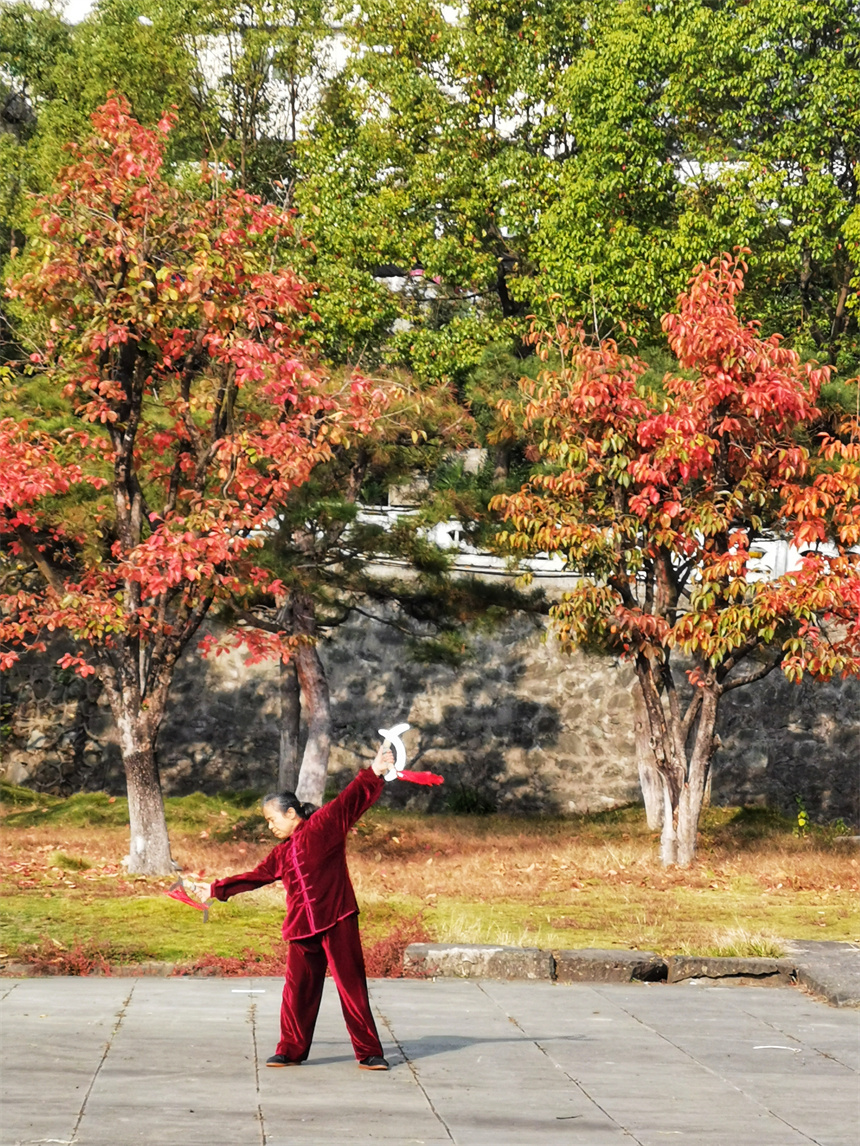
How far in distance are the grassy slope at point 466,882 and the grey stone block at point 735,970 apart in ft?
0.95

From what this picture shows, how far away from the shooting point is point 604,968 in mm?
9398

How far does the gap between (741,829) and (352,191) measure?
39.5 feet

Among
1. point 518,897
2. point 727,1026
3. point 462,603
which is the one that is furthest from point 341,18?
point 727,1026

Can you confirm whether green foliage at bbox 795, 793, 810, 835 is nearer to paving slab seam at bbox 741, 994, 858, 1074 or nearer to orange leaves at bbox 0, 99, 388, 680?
orange leaves at bbox 0, 99, 388, 680

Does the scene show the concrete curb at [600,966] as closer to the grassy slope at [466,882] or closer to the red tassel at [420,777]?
the grassy slope at [466,882]

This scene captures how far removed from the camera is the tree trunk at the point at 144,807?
1366 cm

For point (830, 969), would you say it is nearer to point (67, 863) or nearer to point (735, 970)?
point (735, 970)

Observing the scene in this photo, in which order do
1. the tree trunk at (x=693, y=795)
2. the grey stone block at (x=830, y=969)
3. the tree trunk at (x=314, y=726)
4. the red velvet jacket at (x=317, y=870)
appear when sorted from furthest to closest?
1. the tree trunk at (x=314, y=726)
2. the tree trunk at (x=693, y=795)
3. the grey stone block at (x=830, y=969)
4. the red velvet jacket at (x=317, y=870)

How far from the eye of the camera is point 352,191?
2269cm

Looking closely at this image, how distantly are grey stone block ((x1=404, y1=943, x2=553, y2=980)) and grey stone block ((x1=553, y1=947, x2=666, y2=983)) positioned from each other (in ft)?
0.33

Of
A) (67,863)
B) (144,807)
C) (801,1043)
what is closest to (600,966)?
(801,1043)

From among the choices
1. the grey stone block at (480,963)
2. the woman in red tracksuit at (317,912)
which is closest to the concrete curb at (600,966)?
the grey stone block at (480,963)

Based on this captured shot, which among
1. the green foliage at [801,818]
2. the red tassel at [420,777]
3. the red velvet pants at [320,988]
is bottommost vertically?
the green foliage at [801,818]

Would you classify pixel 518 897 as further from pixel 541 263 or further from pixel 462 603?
pixel 541 263
